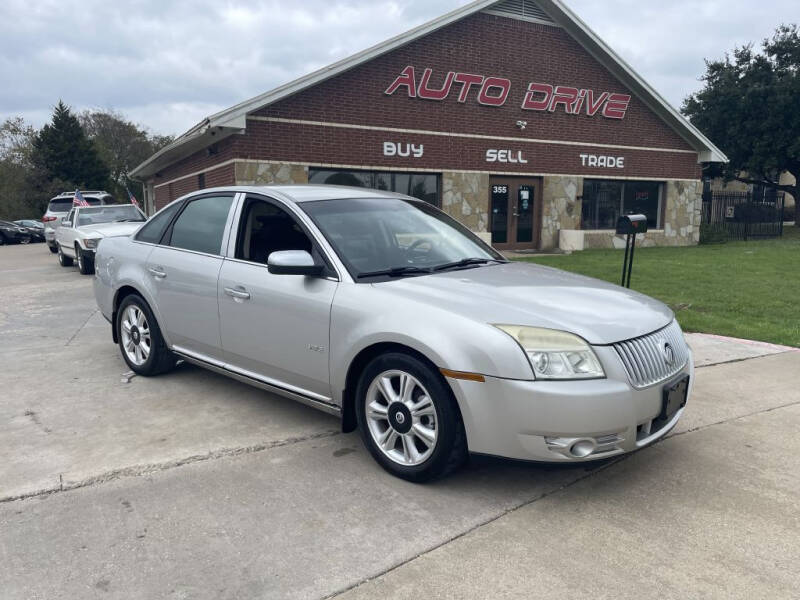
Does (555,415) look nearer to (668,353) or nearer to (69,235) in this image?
(668,353)

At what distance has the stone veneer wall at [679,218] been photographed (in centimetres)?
2069

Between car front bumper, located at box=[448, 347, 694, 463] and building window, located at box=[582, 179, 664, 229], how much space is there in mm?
17260

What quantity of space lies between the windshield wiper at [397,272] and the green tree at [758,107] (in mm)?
29356

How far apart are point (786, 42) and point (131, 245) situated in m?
32.5

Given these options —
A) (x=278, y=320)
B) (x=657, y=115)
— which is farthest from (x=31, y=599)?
(x=657, y=115)

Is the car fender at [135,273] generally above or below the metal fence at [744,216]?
below

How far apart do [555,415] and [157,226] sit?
12.5 feet

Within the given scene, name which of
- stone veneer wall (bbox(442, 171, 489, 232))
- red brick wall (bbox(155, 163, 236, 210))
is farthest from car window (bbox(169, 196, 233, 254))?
stone veneer wall (bbox(442, 171, 489, 232))

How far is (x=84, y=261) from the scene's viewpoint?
524 inches

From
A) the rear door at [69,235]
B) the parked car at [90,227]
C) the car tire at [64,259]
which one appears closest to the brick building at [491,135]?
the parked car at [90,227]

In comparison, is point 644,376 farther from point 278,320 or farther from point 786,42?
point 786,42

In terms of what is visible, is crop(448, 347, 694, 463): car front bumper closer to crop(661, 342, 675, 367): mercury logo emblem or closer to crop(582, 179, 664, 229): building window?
crop(661, 342, 675, 367): mercury logo emblem

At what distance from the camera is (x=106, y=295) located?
18.4ft

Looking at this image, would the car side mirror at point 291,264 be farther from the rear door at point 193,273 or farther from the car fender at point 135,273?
the car fender at point 135,273
